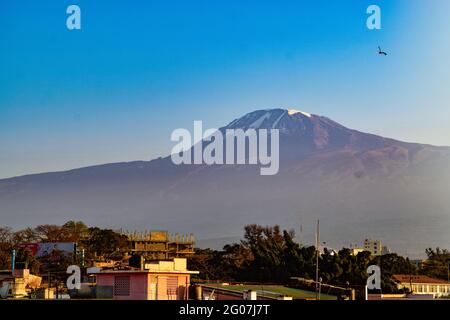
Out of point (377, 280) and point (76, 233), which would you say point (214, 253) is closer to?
point (76, 233)

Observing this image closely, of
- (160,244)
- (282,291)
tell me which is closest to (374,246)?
(160,244)

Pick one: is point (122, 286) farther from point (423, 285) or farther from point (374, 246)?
point (374, 246)

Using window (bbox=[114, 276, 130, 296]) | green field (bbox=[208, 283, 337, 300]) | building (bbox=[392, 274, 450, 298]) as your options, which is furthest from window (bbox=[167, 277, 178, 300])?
building (bbox=[392, 274, 450, 298])

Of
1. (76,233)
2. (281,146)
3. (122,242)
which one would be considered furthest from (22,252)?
(281,146)

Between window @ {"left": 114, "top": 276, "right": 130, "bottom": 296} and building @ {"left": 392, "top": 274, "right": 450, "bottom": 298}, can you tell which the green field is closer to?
window @ {"left": 114, "top": 276, "right": 130, "bottom": 296}

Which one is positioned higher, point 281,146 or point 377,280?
point 281,146

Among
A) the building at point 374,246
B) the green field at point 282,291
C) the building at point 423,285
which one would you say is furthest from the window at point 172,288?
the building at point 374,246

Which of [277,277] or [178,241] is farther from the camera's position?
[178,241]

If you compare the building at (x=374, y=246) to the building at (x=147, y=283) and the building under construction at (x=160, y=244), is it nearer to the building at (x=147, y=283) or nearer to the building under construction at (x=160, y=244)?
the building under construction at (x=160, y=244)
